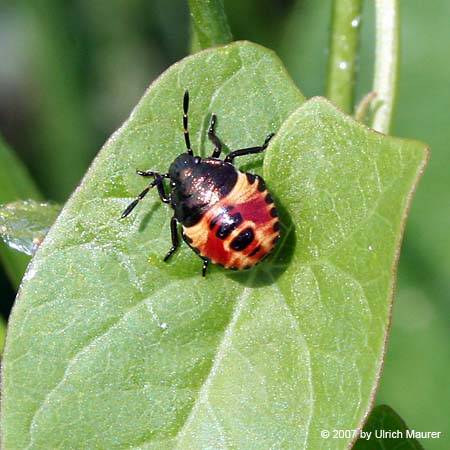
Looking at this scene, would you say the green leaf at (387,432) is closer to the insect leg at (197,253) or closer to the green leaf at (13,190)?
the insect leg at (197,253)

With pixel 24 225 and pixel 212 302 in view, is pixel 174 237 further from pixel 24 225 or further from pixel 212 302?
pixel 24 225

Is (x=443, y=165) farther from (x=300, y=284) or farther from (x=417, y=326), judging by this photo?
(x=300, y=284)

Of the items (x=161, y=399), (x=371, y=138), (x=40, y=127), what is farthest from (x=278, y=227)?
(x=40, y=127)

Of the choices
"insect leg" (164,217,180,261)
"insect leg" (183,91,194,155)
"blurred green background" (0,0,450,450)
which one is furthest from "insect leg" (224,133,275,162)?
"blurred green background" (0,0,450,450)

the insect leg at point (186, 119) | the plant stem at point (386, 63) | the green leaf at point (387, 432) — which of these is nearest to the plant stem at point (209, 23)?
the insect leg at point (186, 119)

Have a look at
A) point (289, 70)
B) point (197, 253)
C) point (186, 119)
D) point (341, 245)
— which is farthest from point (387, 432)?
point (289, 70)
